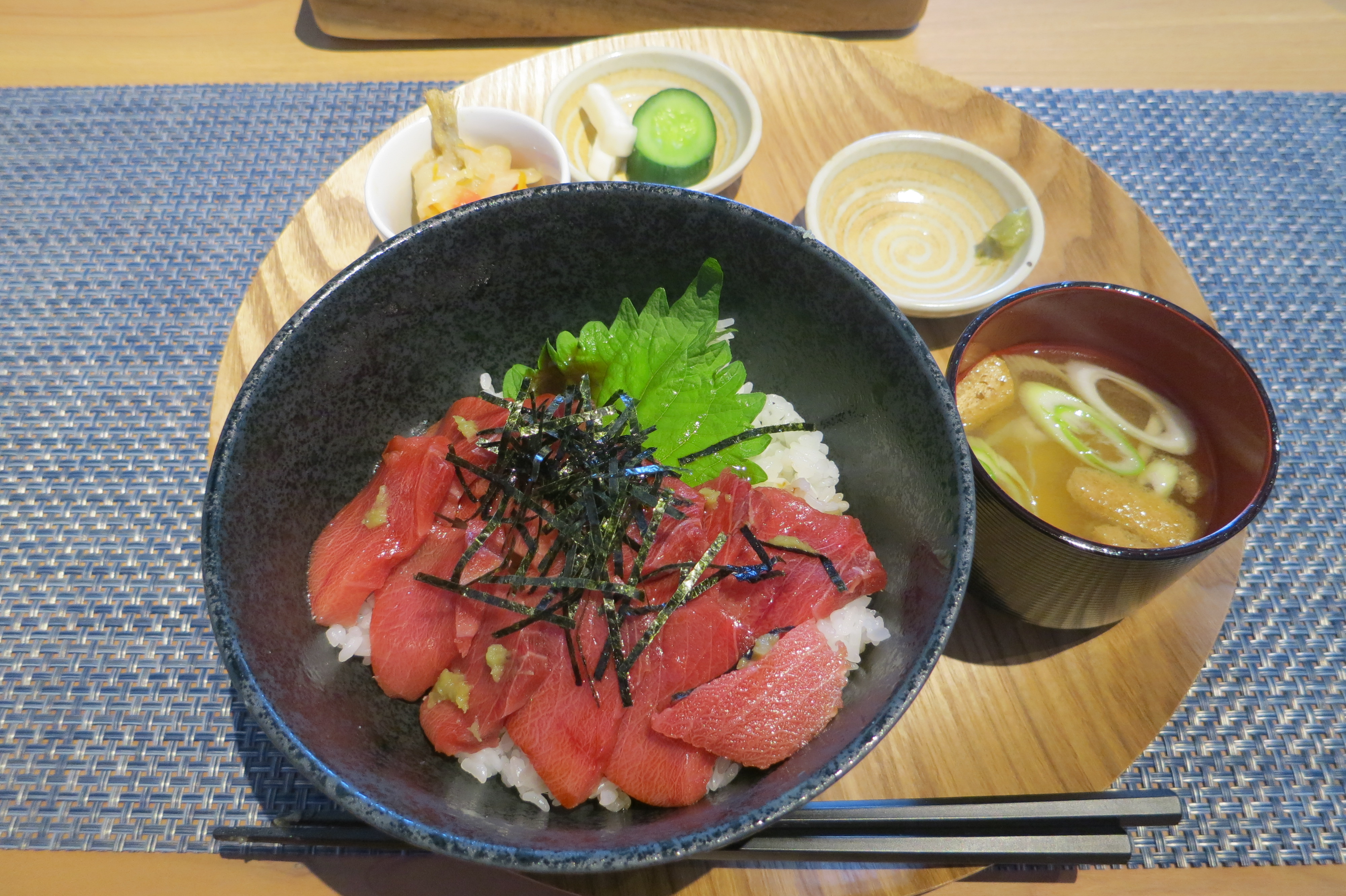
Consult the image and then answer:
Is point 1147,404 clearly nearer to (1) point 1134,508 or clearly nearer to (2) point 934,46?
(1) point 1134,508

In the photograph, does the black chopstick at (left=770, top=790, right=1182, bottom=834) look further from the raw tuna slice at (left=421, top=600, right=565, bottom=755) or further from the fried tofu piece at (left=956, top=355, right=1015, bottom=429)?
the fried tofu piece at (left=956, top=355, right=1015, bottom=429)

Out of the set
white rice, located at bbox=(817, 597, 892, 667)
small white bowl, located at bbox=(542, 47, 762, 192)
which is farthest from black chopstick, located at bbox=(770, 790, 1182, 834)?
small white bowl, located at bbox=(542, 47, 762, 192)

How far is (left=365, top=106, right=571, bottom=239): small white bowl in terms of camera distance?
2.04 m

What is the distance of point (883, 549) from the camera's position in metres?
1.48

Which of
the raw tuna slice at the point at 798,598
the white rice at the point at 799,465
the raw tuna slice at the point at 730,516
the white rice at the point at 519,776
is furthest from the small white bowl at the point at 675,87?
the white rice at the point at 519,776

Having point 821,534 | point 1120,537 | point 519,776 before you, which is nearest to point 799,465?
point 821,534

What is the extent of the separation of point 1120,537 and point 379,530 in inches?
58.6

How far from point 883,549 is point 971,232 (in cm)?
114

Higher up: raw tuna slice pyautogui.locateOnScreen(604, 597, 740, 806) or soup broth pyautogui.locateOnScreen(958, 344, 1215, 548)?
soup broth pyautogui.locateOnScreen(958, 344, 1215, 548)

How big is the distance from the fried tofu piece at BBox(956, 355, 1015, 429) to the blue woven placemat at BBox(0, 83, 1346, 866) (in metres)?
0.78

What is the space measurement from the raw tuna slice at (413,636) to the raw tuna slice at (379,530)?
53 mm

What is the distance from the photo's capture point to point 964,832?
4.28 ft

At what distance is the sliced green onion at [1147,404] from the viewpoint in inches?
66.4

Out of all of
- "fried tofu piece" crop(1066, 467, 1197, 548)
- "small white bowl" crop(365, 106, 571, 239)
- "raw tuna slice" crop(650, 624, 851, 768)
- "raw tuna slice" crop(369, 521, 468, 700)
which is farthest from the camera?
"small white bowl" crop(365, 106, 571, 239)
